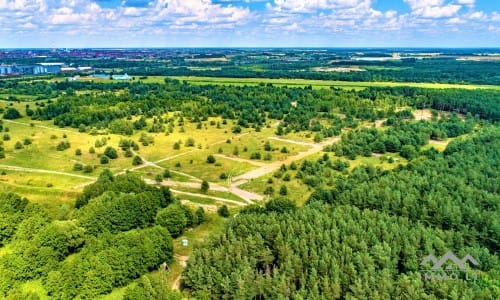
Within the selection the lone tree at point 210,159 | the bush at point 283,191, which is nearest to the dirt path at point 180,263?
the bush at point 283,191

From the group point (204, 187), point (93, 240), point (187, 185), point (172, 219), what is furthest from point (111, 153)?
point (93, 240)

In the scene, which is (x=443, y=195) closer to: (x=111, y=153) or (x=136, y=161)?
(x=136, y=161)

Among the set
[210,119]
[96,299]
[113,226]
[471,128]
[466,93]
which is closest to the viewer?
[96,299]

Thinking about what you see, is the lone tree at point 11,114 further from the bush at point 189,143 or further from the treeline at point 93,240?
the treeline at point 93,240

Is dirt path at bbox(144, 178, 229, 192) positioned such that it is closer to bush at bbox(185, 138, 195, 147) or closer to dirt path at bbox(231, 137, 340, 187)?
dirt path at bbox(231, 137, 340, 187)

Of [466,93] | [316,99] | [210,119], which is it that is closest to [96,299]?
[210,119]

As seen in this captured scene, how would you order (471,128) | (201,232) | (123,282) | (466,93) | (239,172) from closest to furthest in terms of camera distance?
(123,282) → (201,232) → (239,172) → (471,128) → (466,93)

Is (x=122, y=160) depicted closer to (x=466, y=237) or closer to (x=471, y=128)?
(x=466, y=237)
